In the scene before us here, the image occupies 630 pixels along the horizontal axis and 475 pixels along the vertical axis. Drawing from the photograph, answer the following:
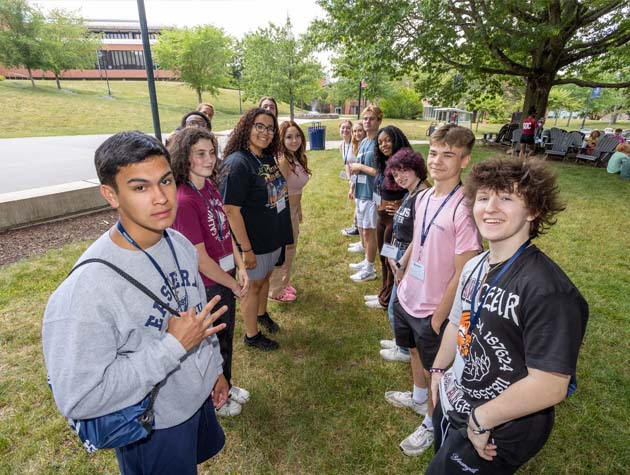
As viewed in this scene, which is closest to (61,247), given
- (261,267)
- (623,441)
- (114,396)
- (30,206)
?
(30,206)

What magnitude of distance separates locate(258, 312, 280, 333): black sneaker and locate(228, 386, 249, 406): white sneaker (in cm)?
92

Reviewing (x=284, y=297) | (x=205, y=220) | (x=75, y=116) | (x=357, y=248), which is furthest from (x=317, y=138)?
(x=75, y=116)

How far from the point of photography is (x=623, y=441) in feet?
8.64

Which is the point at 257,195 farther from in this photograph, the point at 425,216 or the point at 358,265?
the point at 358,265

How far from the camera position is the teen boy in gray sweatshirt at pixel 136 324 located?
109 cm

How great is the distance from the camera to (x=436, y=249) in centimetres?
218

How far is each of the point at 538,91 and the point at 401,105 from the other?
30.2 meters

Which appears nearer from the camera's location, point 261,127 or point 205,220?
point 205,220

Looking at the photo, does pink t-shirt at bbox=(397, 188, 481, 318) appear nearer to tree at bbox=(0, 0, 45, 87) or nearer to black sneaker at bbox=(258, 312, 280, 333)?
black sneaker at bbox=(258, 312, 280, 333)

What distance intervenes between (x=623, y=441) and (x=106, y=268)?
3.68 m

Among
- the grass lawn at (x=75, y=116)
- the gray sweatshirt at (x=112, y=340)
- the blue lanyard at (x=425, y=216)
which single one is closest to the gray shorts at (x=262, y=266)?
the blue lanyard at (x=425, y=216)

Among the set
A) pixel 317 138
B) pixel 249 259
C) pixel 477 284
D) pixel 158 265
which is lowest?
pixel 317 138

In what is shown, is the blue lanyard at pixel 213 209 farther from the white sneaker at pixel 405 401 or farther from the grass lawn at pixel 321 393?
the white sneaker at pixel 405 401

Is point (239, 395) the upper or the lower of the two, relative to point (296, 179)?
lower
